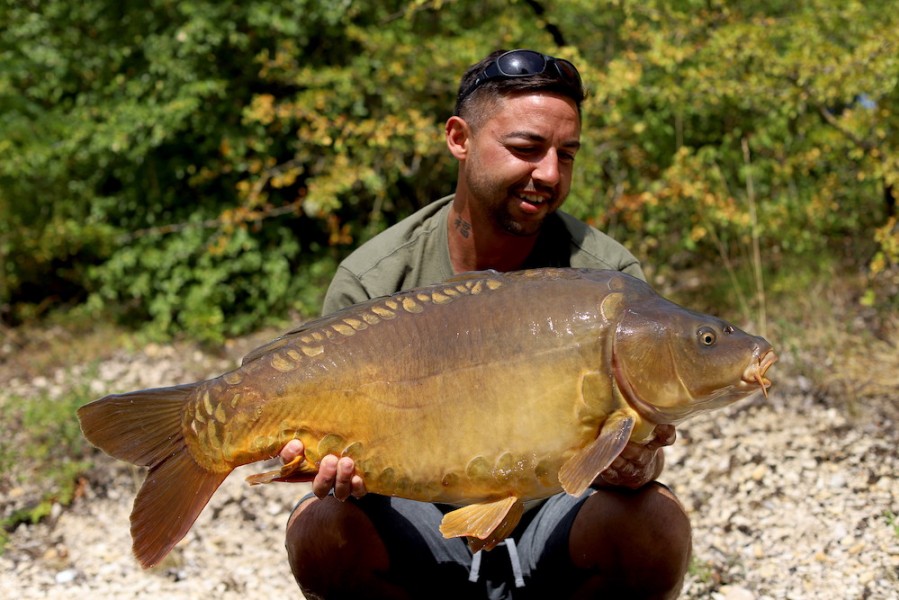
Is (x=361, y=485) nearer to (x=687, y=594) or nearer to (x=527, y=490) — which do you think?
(x=527, y=490)

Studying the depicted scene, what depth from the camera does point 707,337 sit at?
5.46 ft

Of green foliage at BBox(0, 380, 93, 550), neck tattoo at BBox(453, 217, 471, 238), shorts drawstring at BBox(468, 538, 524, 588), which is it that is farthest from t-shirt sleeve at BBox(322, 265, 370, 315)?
green foliage at BBox(0, 380, 93, 550)

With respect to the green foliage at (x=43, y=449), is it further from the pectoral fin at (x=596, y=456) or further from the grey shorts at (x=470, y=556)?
the pectoral fin at (x=596, y=456)

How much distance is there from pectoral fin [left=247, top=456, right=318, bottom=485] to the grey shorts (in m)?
0.34

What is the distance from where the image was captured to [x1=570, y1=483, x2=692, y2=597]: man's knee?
2000 millimetres

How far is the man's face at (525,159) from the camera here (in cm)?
218

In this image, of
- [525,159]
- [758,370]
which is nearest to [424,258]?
[525,159]

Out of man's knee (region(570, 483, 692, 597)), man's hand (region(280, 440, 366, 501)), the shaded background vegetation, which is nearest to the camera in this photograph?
man's hand (region(280, 440, 366, 501))

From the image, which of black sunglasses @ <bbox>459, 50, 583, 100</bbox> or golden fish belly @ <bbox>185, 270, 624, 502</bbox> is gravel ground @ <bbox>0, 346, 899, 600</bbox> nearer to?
golden fish belly @ <bbox>185, 270, 624, 502</bbox>

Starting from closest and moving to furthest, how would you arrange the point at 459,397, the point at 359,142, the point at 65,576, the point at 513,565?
the point at 459,397, the point at 513,565, the point at 65,576, the point at 359,142

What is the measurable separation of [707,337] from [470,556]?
2.81 ft

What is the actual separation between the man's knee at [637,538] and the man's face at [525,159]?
0.65m

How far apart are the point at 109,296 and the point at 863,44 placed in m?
3.72

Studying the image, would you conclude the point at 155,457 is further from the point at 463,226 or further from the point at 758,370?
the point at 758,370
